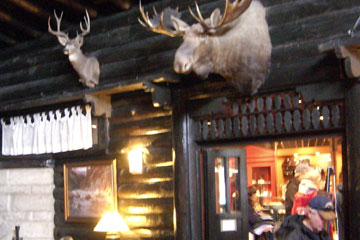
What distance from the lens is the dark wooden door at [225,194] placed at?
6.18 metres

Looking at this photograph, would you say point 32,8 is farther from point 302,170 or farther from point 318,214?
point 318,214

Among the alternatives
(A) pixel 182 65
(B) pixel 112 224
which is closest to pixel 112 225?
(B) pixel 112 224

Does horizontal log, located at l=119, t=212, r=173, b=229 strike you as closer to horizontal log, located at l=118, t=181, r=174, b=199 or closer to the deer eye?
horizontal log, located at l=118, t=181, r=174, b=199

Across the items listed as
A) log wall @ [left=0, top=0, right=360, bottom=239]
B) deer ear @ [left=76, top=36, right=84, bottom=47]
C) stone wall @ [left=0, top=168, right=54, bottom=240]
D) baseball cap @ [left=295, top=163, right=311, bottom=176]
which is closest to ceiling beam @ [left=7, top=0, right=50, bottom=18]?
Result: log wall @ [left=0, top=0, right=360, bottom=239]

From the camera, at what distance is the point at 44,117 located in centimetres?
758

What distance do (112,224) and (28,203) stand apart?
7.56 feet

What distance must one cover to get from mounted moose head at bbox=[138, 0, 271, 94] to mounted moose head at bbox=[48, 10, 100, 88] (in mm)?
1886

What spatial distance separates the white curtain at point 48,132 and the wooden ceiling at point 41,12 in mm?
1511

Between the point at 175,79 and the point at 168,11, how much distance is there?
0.89 m

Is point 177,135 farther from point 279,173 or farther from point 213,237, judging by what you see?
point 279,173

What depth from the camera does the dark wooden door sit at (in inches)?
243

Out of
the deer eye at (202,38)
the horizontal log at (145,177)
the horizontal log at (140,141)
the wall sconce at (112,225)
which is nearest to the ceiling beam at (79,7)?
the horizontal log at (140,141)

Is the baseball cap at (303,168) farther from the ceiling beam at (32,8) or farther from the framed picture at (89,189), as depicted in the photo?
the ceiling beam at (32,8)

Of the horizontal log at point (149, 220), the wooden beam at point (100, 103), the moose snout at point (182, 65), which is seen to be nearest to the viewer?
the moose snout at point (182, 65)
